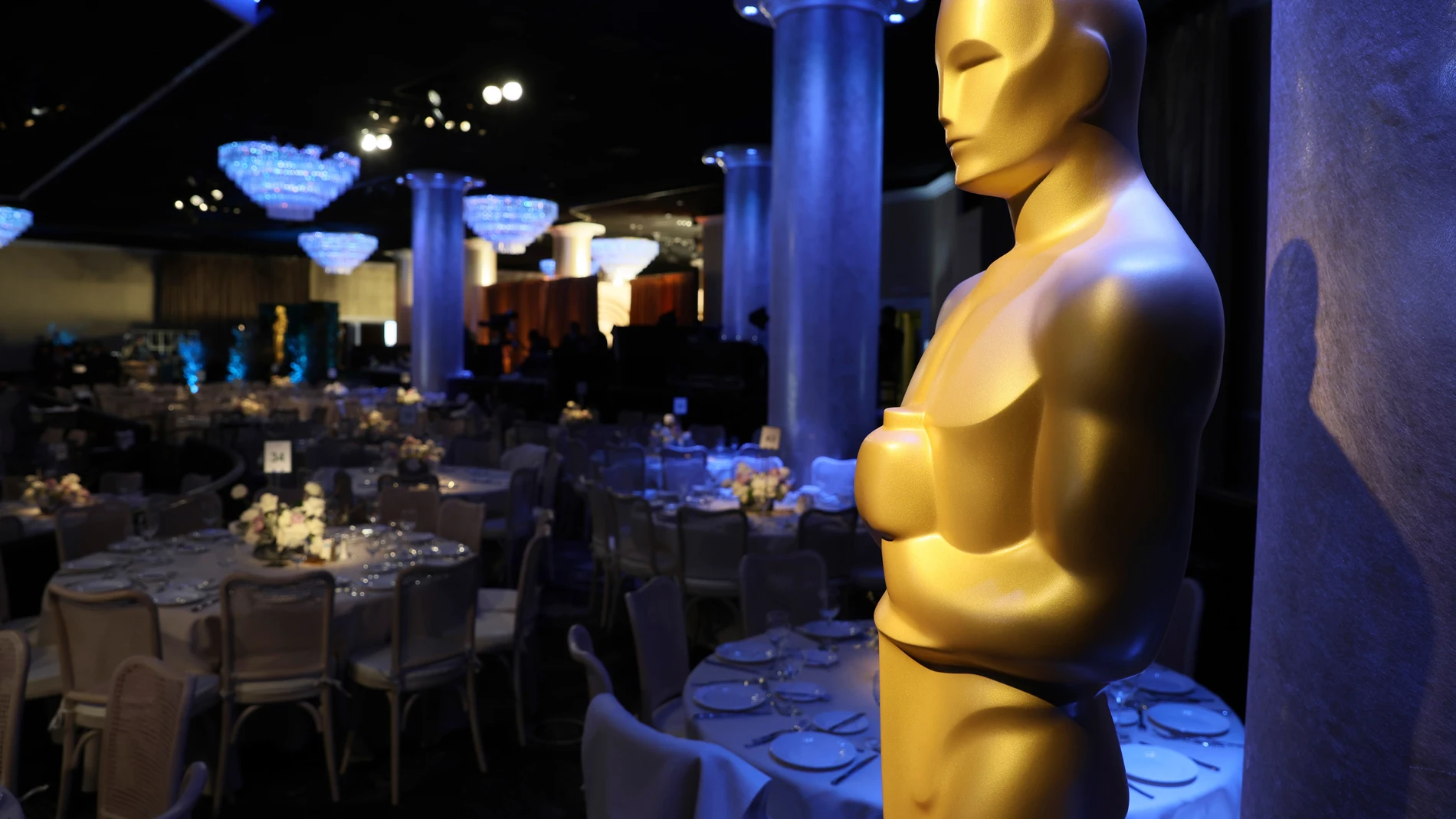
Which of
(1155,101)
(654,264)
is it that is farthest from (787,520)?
(654,264)

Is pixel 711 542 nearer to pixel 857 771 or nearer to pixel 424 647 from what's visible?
pixel 424 647

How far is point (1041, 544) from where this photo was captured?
112 centimetres

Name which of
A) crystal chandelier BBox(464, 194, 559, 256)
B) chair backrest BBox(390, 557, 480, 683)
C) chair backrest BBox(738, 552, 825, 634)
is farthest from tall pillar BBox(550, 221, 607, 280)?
chair backrest BBox(738, 552, 825, 634)

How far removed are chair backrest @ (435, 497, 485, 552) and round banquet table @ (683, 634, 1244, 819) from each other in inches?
106

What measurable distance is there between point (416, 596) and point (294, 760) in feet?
3.20

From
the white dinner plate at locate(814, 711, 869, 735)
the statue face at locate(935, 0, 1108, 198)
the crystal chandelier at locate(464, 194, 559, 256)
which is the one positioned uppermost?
the crystal chandelier at locate(464, 194, 559, 256)

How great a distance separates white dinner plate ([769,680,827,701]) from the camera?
282cm

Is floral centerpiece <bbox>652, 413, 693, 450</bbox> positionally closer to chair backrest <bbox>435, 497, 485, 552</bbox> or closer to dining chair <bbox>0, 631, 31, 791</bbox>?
chair backrest <bbox>435, 497, 485, 552</bbox>

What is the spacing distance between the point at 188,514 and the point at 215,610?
1.96 m

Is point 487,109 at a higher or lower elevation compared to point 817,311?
higher

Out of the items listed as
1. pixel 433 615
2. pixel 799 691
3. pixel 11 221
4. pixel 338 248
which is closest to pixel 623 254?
pixel 338 248

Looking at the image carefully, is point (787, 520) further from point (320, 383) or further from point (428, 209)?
point (320, 383)

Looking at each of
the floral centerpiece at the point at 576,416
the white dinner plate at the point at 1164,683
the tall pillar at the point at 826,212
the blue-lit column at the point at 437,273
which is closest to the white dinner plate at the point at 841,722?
the white dinner plate at the point at 1164,683

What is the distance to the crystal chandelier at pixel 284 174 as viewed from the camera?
10297 mm
